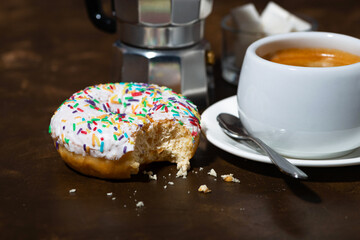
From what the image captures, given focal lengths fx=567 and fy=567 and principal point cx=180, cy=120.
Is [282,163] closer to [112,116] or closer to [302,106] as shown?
[302,106]

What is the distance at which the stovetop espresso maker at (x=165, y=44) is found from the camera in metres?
1.22

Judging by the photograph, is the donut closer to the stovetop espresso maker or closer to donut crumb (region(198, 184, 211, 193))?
donut crumb (region(198, 184, 211, 193))

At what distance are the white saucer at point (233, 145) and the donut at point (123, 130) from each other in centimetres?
4

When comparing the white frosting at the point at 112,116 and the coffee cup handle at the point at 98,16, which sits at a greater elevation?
the coffee cup handle at the point at 98,16

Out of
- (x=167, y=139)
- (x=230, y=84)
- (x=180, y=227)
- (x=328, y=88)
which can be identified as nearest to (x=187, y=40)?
(x=230, y=84)

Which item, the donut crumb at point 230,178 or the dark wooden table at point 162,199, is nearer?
the dark wooden table at point 162,199

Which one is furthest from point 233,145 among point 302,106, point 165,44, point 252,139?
point 165,44

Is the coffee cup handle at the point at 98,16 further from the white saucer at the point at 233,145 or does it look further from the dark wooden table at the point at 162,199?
the white saucer at the point at 233,145

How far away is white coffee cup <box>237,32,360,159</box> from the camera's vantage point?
35.5 inches

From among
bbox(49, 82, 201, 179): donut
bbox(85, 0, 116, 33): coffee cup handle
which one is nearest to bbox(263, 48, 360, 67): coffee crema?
bbox(49, 82, 201, 179): donut

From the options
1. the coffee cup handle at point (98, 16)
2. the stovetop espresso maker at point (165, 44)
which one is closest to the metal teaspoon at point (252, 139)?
the stovetop espresso maker at point (165, 44)

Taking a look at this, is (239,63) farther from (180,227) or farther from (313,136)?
(180,227)

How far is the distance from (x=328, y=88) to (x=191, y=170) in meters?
0.27

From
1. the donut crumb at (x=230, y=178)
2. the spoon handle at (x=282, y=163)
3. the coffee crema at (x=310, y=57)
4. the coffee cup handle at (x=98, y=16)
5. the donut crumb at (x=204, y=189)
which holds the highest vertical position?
the coffee crema at (x=310, y=57)
